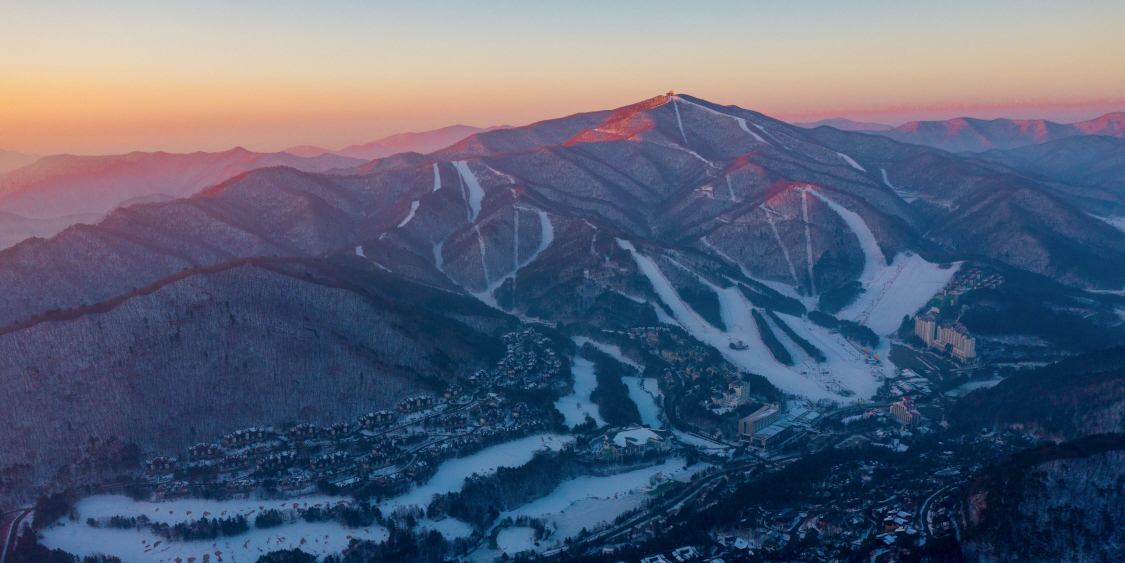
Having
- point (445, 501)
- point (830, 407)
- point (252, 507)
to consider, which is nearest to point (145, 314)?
point (252, 507)

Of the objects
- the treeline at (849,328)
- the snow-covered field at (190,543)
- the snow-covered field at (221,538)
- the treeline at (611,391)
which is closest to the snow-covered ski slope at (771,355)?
Result: the treeline at (849,328)

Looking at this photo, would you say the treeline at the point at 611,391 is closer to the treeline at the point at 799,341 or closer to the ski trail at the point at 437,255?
the treeline at the point at 799,341

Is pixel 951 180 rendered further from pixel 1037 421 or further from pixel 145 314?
pixel 145 314

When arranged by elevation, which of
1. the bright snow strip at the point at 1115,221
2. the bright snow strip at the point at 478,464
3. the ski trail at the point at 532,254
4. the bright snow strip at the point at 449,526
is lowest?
the bright snow strip at the point at 449,526

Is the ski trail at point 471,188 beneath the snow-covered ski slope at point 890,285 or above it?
above

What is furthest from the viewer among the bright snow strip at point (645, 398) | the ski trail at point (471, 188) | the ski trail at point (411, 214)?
the ski trail at point (471, 188)
